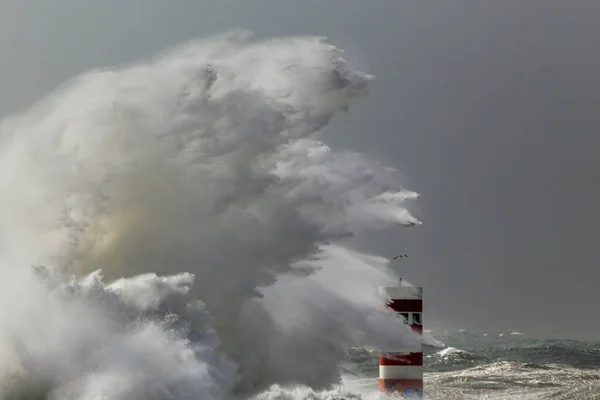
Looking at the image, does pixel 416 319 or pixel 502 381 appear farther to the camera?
pixel 502 381

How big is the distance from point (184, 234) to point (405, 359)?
6573 millimetres

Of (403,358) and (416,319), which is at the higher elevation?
(416,319)

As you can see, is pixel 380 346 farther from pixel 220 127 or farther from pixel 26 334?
pixel 26 334

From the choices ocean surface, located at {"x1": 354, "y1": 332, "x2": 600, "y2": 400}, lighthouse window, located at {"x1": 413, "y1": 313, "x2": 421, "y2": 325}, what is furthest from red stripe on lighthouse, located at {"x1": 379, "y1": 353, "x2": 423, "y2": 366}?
ocean surface, located at {"x1": 354, "y1": 332, "x2": 600, "y2": 400}

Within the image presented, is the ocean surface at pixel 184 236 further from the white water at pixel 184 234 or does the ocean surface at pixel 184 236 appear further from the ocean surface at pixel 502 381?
the ocean surface at pixel 502 381

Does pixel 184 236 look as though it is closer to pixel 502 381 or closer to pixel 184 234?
pixel 184 234

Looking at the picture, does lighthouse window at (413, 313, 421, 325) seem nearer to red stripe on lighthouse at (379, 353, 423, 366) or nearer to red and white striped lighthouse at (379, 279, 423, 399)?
red and white striped lighthouse at (379, 279, 423, 399)

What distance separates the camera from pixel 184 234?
23203mm

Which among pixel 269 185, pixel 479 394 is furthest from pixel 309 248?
pixel 479 394

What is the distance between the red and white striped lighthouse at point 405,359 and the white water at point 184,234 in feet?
1.26

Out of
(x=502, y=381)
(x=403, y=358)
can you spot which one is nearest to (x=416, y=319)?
(x=403, y=358)

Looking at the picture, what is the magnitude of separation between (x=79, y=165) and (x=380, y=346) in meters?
8.99

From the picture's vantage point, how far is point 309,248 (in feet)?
81.1

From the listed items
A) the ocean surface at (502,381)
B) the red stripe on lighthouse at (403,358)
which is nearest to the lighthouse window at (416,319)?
the red stripe on lighthouse at (403,358)
